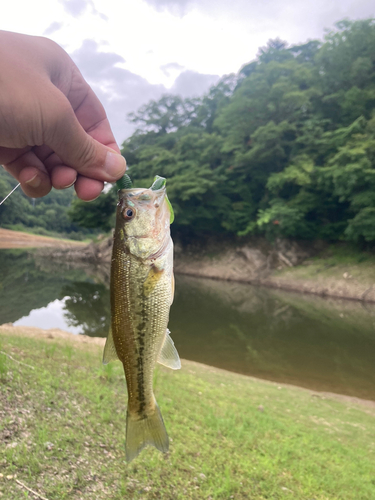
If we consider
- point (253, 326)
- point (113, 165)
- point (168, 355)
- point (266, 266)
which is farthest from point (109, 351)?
point (266, 266)

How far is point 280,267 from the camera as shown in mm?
26219

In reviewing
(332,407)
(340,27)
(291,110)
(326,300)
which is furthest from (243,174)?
(332,407)

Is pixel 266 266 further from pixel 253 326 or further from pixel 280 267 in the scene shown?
pixel 253 326

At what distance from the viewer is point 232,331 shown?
13.7 m

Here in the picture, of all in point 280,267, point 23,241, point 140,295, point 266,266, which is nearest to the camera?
point 140,295

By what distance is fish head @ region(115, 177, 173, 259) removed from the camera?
1682 millimetres

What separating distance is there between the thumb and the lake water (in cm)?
905

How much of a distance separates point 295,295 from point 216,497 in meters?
19.8

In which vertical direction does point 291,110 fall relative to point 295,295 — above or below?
above

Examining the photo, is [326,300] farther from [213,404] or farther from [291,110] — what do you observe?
[213,404]

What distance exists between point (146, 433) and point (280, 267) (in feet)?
83.4

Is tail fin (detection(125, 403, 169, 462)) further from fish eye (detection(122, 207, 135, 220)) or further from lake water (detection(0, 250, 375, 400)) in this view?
lake water (detection(0, 250, 375, 400))

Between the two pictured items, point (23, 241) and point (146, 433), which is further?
point (23, 241)

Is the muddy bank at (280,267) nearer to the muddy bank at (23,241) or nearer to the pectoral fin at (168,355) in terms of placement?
the muddy bank at (23,241)
